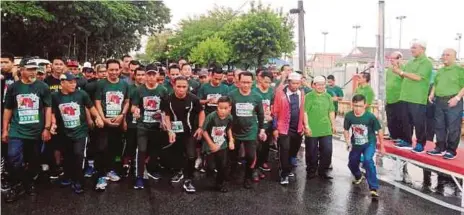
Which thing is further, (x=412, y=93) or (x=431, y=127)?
(x=431, y=127)

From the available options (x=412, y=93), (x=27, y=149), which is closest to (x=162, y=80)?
(x=27, y=149)

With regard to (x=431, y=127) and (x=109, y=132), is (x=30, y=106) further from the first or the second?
(x=431, y=127)

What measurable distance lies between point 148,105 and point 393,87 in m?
4.27

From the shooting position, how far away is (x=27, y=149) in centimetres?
571

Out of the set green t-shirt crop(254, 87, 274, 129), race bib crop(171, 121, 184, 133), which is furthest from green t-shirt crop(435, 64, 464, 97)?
race bib crop(171, 121, 184, 133)

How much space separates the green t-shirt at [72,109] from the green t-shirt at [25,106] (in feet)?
0.84

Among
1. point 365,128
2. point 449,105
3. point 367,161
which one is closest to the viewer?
point 367,161

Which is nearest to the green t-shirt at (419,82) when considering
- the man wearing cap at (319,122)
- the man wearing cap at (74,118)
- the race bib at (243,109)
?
the man wearing cap at (319,122)

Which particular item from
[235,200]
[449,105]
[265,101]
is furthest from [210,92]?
[449,105]

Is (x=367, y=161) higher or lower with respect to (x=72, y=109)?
lower

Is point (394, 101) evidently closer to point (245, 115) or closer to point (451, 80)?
point (451, 80)

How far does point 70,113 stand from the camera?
19.5 feet

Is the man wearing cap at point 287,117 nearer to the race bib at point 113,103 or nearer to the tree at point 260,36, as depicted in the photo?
the race bib at point 113,103

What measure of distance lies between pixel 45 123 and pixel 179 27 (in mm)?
47992
